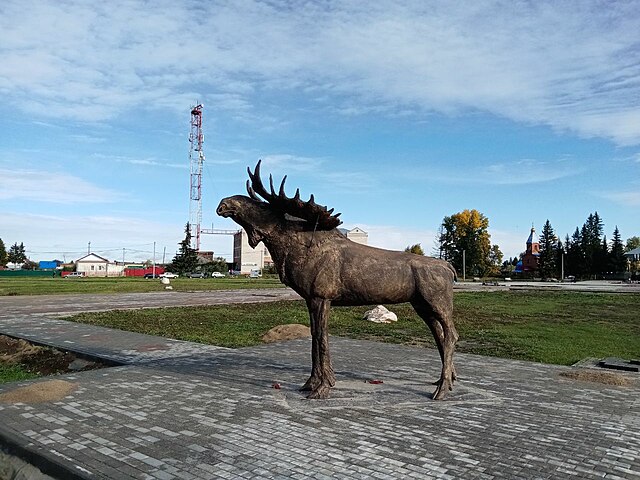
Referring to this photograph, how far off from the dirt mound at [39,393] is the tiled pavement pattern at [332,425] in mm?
170

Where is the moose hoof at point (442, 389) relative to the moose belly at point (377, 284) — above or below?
below

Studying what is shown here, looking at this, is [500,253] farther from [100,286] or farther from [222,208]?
[222,208]

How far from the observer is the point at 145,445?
500cm

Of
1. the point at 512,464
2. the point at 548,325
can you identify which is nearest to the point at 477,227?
the point at 548,325

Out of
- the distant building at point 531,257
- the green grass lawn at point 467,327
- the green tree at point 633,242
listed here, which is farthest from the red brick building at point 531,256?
the green grass lawn at point 467,327

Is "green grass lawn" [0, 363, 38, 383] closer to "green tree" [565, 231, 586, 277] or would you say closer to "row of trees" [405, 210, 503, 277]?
"row of trees" [405, 210, 503, 277]

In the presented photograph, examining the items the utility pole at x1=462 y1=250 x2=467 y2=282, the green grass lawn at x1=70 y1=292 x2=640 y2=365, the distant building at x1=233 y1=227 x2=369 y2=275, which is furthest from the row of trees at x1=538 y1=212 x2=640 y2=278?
the green grass lawn at x1=70 y1=292 x2=640 y2=365

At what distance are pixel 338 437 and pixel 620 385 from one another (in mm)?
4978

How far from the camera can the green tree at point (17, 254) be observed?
353 feet

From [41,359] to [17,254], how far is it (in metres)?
114

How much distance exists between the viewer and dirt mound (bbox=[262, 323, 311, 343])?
12.6 metres

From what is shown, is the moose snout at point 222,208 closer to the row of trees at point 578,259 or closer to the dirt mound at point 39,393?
the dirt mound at point 39,393

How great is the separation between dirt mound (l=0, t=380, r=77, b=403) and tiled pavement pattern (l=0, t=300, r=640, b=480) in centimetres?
17

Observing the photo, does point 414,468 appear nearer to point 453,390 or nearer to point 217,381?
point 453,390
